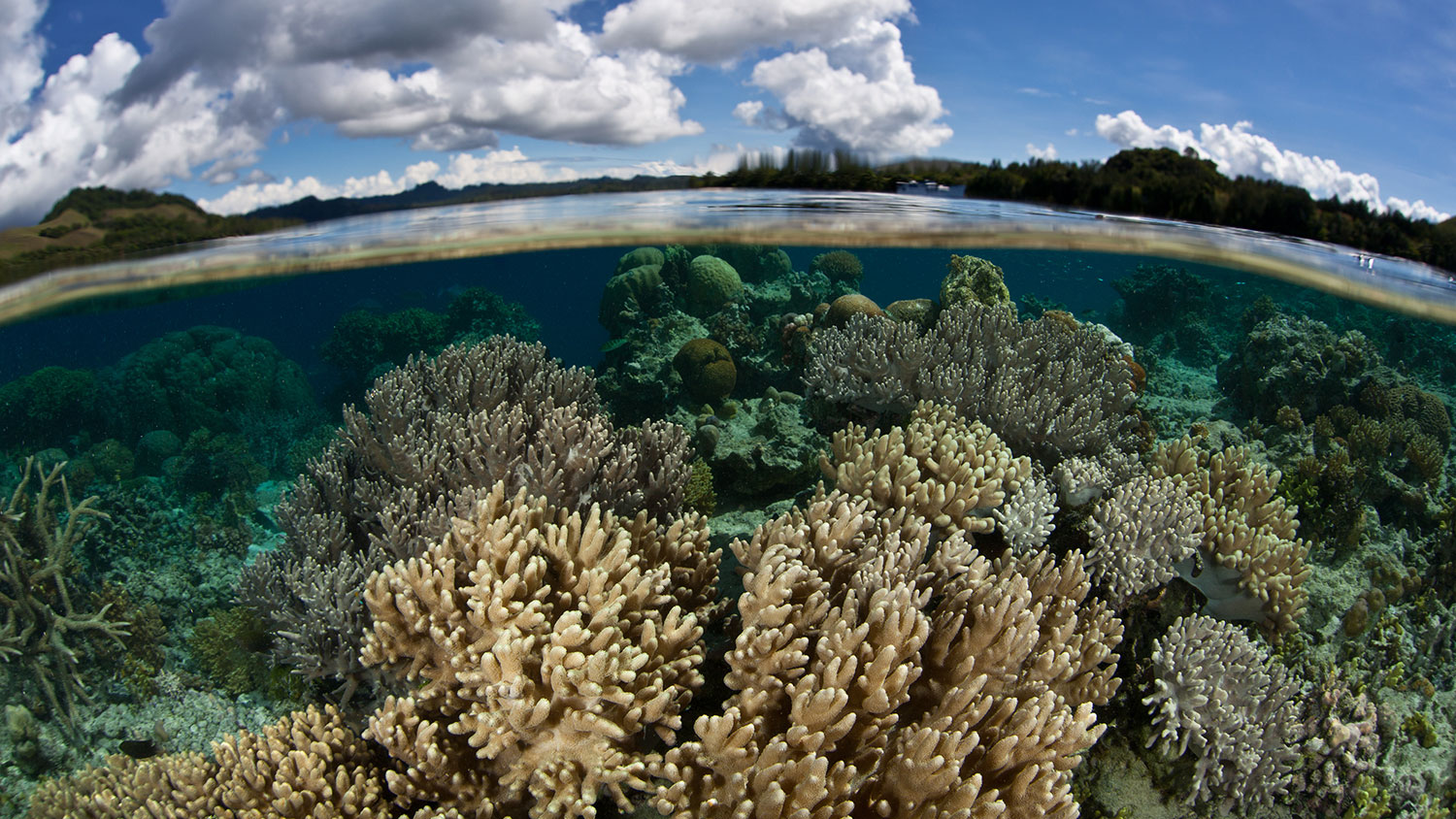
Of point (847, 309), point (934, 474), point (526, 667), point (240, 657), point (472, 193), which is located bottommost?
point (240, 657)

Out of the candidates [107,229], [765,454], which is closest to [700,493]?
[765,454]

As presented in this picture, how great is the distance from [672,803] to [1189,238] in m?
18.9

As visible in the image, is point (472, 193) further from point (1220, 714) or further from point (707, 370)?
point (1220, 714)

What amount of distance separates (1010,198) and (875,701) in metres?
13.3

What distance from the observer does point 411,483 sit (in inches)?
181

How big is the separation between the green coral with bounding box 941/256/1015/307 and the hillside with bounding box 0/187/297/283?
1283 centimetres

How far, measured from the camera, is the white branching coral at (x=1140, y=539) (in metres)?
4.23

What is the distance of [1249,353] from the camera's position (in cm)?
1126

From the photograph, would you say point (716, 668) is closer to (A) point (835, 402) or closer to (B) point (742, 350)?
(A) point (835, 402)

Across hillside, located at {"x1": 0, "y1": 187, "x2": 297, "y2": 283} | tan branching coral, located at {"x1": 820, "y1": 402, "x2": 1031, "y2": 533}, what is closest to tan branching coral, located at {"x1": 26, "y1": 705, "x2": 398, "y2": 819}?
tan branching coral, located at {"x1": 820, "y1": 402, "x2": 1031, "y2": 533}

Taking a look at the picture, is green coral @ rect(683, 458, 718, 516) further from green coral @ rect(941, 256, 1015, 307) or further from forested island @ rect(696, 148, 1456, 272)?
forested island @ rect(696, 148, 1456, 272)

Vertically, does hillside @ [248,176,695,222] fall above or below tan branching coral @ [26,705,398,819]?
above

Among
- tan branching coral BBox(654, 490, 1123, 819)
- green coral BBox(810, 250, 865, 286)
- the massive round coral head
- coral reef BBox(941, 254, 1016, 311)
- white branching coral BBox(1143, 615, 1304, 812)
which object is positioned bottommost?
white branching coral BBox(1143, 615, 1304, 812)

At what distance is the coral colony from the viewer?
2615 mm
